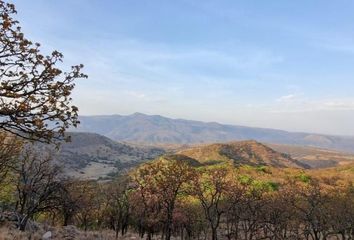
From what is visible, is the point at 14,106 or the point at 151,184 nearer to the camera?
the point at 14,106

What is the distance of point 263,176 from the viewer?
447ft

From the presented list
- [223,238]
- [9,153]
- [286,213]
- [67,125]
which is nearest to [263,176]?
[223,238]

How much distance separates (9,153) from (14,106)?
36.0 metres

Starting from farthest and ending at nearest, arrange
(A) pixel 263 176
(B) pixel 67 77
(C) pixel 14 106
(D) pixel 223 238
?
(A) pixel 263 176 → (D) pixel 223 238 → (B) pixel 67 77 → (C) pixel 14 106

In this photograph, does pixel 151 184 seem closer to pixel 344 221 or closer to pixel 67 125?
pixel 344 221

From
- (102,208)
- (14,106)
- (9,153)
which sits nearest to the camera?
(14,106)

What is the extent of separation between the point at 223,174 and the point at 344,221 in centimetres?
2068

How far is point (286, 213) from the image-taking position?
64.3m

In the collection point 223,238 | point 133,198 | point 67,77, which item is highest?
point 67,77

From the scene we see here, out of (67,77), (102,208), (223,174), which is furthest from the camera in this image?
(102,208)

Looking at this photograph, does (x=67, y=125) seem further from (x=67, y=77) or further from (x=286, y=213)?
(x=286, y=213)

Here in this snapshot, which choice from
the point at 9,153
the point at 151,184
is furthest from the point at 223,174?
the point at 9,153

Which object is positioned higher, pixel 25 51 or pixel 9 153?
pixel 25 51

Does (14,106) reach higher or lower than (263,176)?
higher
